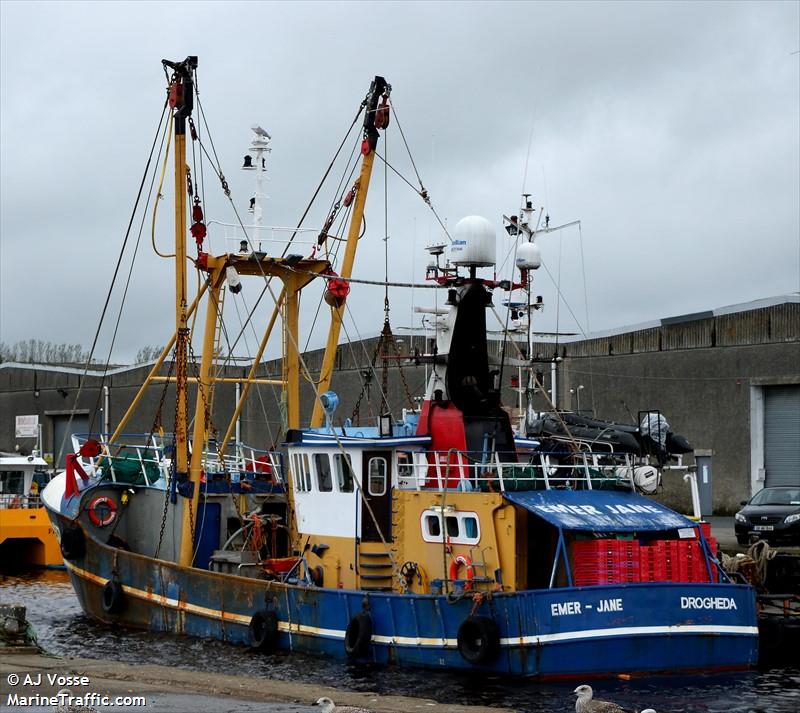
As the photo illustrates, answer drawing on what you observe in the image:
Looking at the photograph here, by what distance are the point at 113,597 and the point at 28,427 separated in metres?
40.3

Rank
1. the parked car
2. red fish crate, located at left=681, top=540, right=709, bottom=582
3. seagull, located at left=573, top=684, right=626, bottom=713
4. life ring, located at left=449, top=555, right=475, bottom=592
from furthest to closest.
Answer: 1. the parked car
2. red fish crate, located at left=681, top=540, right=709, bottom=582
3. life ring, located at left=449, top=555, right=475, bottom=592
4. seagull, located at left=573, top=684, right=626, bottom=713

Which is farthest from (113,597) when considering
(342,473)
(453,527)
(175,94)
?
(175,94)

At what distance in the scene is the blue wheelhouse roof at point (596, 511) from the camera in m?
18.3

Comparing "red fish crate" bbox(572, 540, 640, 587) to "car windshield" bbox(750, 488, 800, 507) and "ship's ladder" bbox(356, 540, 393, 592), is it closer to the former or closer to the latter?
"ship's ladder" bbox(356, 540, 393, 592)

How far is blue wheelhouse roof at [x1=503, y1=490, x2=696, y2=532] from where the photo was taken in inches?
720

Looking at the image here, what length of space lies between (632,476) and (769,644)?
132 inches

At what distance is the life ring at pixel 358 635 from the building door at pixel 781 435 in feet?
75.8

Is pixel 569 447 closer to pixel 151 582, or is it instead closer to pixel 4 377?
pixel 151 582

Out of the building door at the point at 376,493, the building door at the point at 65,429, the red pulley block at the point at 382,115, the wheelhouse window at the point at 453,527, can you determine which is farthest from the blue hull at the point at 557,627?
the building door at the point at 65,429

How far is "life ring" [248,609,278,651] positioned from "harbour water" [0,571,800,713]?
0.64 ft

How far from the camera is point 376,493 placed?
21000 mm

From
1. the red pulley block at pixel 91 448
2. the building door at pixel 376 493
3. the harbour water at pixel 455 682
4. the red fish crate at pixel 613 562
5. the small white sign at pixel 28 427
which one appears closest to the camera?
the harbour water at pixel 455 682

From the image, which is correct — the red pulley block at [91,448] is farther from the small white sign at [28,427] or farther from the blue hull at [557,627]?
the small white sign at [28,427]
